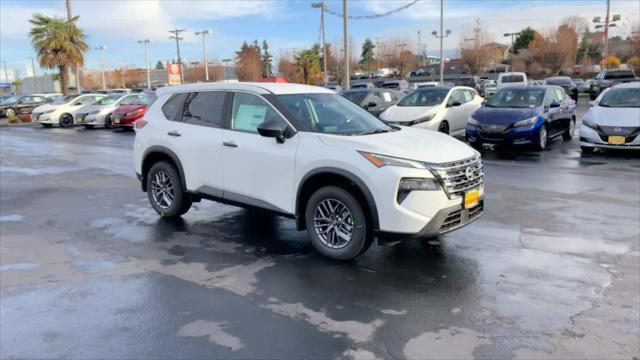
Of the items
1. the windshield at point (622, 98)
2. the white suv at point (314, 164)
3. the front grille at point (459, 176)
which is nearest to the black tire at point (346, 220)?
the white suv at point (314, 164)

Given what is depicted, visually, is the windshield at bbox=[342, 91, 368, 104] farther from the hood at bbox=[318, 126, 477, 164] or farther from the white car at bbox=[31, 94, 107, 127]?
the white car at bbox=[31, 94, 107, 127]

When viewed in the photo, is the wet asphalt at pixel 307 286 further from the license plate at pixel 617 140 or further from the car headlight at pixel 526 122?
the car headlight at pixel 526 122

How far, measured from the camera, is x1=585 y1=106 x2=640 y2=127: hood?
11297 millimetres

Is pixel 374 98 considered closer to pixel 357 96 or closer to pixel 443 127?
pixel 357 96

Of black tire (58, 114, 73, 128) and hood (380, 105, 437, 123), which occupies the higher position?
hood (380, 105, 437, 123)

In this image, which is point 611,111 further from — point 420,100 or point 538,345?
point 538,345

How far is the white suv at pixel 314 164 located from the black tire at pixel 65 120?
21.2m

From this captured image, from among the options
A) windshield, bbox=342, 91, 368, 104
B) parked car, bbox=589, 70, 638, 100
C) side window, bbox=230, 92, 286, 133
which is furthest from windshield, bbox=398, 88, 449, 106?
parked car, bbox=589, 70, 638, 100

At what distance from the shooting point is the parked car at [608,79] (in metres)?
30.8

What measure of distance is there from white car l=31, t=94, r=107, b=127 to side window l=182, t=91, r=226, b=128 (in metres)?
21.7

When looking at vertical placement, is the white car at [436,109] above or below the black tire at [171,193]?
above

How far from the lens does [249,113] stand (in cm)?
602

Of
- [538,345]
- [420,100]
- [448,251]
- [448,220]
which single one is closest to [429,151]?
[448,220]

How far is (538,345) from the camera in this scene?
3627mm
